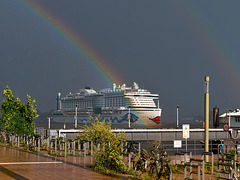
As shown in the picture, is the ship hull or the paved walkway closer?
the paved walkway

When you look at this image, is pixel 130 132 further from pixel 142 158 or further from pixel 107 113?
pixel 107 113

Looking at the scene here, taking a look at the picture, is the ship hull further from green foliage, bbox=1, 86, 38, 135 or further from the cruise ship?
green foliage, bbox=1, 86, 38, 135

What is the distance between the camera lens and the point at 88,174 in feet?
43.0

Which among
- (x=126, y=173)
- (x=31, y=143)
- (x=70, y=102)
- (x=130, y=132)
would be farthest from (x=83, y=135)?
(x=70, y=102)

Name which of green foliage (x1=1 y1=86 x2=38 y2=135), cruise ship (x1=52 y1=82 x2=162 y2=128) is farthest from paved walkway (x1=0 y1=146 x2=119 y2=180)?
cruise ship (x1=52 y1=82 x2=162 y2=128)

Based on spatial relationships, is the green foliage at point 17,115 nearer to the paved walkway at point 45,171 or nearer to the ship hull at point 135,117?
the paved walkway at point 45,171

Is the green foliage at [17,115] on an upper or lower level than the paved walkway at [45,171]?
upper

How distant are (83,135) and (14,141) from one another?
25.0 ft

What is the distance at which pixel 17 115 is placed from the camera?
2936 centimetres

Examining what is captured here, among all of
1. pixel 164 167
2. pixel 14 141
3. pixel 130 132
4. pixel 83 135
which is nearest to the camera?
pixel 164 167

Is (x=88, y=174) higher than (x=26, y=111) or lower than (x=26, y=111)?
lower

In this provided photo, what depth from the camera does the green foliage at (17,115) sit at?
2911 cm

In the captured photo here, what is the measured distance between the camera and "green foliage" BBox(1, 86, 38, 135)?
1146 inches

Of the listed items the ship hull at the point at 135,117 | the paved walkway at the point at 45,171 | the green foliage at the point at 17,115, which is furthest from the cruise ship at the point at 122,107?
the paved walkway at the point at 45,171
